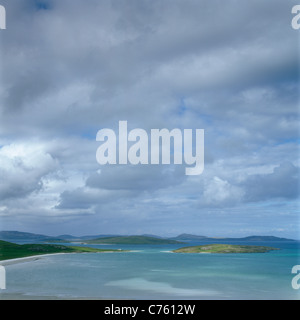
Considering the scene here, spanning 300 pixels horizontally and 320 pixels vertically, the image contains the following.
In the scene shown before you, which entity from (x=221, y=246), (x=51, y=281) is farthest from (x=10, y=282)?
(x=221, y=246)

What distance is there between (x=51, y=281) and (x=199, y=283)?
59.4 ft

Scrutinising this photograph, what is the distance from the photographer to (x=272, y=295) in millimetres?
33406
